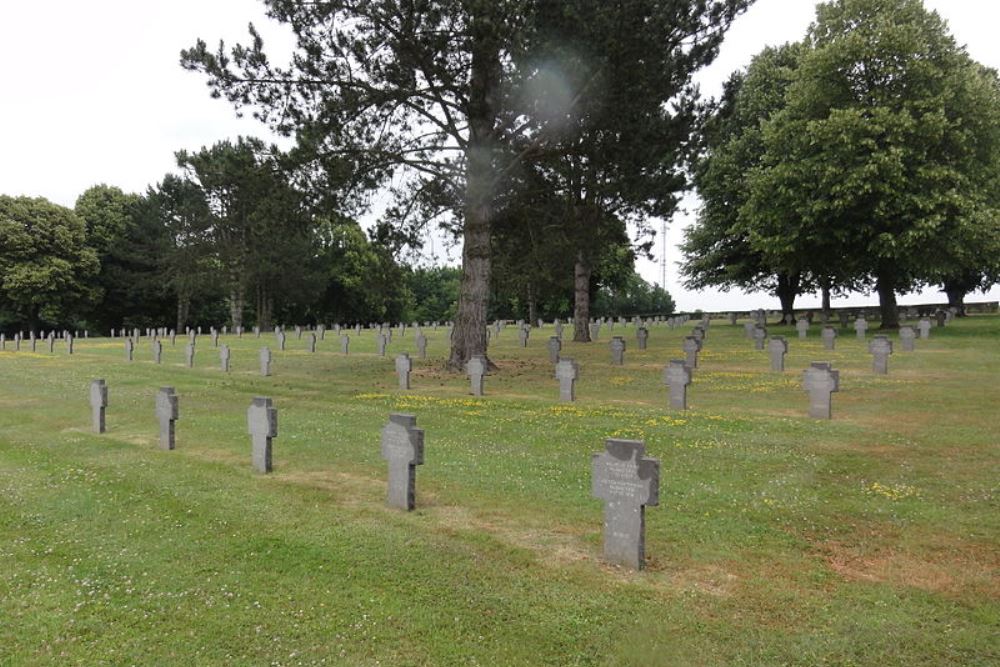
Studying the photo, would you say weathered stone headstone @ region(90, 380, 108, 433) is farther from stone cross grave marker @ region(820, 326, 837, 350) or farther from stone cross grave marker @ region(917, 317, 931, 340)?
stone cross grave marker @ region(917, 317, 931, 340)

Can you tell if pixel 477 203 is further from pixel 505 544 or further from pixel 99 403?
pixel 505 544

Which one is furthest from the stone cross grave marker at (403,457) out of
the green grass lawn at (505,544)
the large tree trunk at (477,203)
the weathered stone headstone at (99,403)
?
the large tree trunk at (477,203)

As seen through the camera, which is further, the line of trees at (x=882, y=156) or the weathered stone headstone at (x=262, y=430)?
the line of trees at (x=882, y=156)

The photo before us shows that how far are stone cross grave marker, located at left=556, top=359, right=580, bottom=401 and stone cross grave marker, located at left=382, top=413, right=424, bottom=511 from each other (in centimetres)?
815

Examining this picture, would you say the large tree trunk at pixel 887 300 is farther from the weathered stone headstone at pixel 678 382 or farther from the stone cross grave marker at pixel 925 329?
the weathered stone headstone at pixel 678 382

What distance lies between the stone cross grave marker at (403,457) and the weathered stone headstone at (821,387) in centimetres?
839

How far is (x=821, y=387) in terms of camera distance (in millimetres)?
12500

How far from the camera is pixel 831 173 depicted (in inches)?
1089

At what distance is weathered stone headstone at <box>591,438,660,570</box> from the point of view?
18.9ft

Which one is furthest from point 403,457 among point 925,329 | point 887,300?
point 887,300

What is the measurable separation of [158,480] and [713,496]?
271 inches

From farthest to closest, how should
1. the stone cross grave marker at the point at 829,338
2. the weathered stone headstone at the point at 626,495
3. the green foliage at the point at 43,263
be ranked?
the green foliage at the point at 43,263 < the stone cross grave marker at the point at 829,338 < the weathered stone headstone at the point at 626,495

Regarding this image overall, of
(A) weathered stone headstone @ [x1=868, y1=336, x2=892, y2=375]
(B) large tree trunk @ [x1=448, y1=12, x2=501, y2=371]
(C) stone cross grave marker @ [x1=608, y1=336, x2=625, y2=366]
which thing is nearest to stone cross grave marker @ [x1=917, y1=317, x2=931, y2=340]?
(A) weathered stone headstone @ [x1=868, y1=336, x2=892, y2=375]

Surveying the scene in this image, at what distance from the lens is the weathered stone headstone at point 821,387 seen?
12398mm
